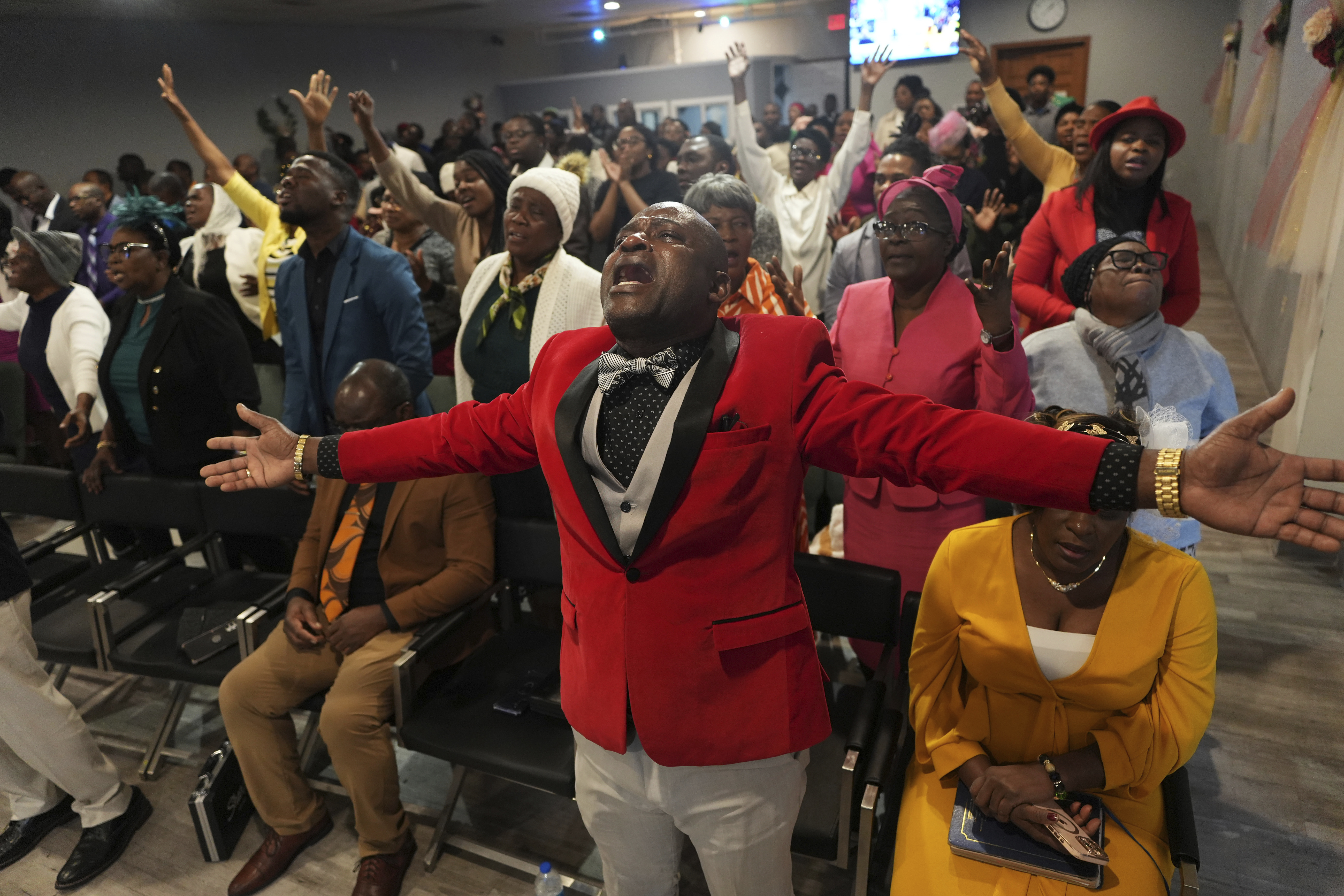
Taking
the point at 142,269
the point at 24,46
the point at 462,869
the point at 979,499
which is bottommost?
the point at 462,869

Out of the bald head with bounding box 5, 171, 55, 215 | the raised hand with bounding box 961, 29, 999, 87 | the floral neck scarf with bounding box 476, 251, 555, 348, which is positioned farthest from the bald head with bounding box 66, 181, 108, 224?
the raised hand with bounding box 961, 29, 999, 87

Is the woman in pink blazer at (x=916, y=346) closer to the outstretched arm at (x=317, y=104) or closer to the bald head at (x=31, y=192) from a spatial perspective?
the outstretched arm at (x=317, y=104)

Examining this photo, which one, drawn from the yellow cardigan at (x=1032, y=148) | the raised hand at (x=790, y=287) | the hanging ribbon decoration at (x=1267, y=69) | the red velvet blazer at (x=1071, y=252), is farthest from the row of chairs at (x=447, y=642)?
the hanging ribbon decoration at (x=1267, y=69)

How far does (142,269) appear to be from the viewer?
10.5ft

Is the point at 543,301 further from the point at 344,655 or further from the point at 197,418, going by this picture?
the point at 197,418

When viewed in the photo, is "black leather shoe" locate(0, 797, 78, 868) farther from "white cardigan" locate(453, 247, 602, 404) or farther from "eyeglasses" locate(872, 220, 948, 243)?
"eyeglasses" locate(872, 220, 948, 243)

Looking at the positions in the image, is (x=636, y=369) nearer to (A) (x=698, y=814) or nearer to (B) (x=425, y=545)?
(A) (x=698, y=814)

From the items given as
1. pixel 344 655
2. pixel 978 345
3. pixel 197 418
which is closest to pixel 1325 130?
pixel 978 345

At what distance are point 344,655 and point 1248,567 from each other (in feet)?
12.2

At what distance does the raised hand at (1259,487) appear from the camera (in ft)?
3.11

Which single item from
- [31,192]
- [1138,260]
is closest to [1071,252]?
[1138,260]

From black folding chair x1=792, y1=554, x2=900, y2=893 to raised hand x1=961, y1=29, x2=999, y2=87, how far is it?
2.36 m

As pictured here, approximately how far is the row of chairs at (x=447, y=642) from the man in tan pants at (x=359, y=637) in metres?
0.08

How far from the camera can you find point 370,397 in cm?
241
